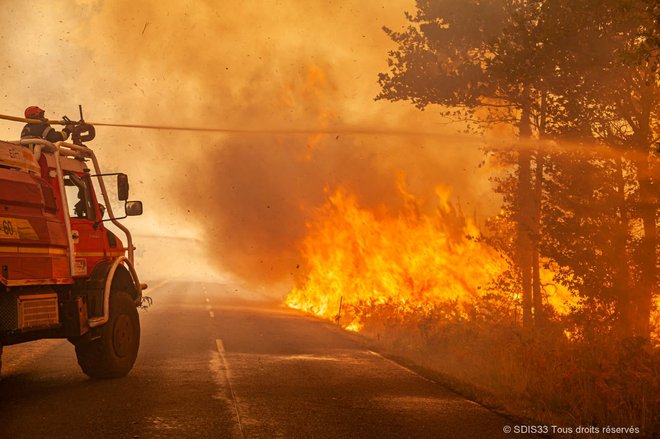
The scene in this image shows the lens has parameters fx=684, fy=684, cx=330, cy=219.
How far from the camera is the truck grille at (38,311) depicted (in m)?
8.73

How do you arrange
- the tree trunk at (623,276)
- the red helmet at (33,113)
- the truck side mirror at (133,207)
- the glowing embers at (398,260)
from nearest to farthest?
the red helmet at (33,113)
the truck side mirror at (133,207)
the tree trunk at (623,276)
the glowing embers at (398,260)

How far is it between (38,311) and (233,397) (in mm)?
2831

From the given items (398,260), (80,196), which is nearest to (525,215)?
(398,260)

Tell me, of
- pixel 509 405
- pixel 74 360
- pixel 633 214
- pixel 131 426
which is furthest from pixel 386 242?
pixel 131 426

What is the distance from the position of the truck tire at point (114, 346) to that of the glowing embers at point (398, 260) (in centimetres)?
1063

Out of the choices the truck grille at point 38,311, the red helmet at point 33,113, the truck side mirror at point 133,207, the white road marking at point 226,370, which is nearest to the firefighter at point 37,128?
the red helmet at point 33,113

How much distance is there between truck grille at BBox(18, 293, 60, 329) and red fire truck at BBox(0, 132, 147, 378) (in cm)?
1

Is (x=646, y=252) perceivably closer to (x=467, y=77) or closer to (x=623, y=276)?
(x=623, y=276)

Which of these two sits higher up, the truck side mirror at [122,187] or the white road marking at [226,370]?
the truck side mirror at [122,187]

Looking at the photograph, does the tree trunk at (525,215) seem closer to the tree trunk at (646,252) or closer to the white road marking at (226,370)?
the tree trunk at (646,252)

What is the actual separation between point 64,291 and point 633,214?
10764 mm

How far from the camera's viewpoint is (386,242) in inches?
935

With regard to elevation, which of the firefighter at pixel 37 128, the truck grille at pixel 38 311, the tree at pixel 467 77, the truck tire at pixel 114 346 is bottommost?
the truck tire at pixel 114 346

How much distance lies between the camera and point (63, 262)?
9.76 metres
